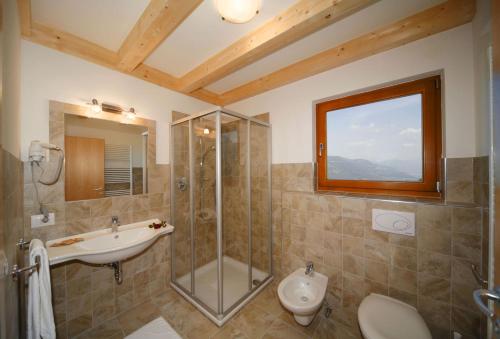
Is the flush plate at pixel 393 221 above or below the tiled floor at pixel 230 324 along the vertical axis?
above

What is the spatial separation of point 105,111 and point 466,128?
2.90 m

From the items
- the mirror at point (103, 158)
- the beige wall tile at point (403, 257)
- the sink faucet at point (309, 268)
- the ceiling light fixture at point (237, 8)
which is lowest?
the sink faucet at point (309, 268)

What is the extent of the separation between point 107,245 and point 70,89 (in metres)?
1.37

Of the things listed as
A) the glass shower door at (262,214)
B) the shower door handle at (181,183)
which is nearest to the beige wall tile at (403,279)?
the glass shower door at (262,214)

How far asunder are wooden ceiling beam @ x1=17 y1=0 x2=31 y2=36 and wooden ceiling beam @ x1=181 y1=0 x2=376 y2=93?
3.80 feet

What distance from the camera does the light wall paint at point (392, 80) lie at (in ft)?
4.06

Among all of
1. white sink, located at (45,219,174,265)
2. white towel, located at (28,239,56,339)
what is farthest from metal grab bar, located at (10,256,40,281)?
white sink, located at (45,219,174,265)

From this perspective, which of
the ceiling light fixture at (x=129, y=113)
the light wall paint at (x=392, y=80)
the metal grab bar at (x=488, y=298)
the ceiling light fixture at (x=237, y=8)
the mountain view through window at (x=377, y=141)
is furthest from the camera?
the ceiling light fixture at (x=129, y=113)

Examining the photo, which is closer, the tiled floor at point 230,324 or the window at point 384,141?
the window at point 384,141

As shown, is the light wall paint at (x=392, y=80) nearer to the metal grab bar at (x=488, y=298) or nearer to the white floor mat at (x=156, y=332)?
the metal grab bar at (x=488, y=298)

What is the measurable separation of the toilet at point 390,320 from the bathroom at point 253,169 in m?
0.01

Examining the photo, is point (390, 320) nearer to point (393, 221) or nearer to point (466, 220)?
point (393, 221)

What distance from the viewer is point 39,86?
54.4 inches

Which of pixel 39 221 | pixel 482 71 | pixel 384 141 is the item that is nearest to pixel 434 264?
pixel 384 141
